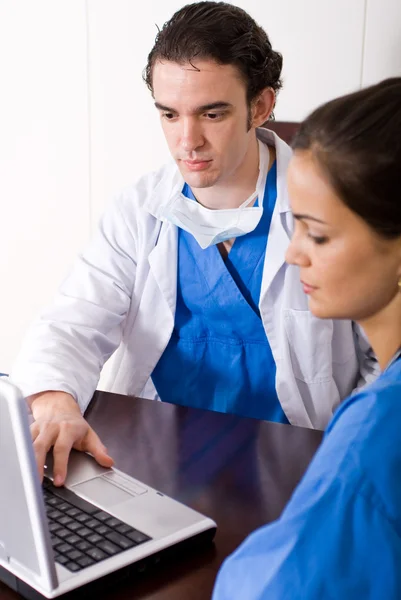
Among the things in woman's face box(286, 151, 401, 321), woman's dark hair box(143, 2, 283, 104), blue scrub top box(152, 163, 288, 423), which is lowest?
blue scrub top box(152, 163, 288, 423)

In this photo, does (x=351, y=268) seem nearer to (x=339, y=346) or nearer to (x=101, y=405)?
(x=101, y=405)

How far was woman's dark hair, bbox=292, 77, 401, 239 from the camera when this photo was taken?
0.85m

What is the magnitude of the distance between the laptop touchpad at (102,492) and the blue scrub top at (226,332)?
64cm

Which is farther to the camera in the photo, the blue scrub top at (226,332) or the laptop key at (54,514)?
the blue scrub top at (226,332)

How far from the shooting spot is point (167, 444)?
1.28 meters

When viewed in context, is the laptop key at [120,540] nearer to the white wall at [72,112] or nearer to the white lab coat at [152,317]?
the white lab coat at [152,317]

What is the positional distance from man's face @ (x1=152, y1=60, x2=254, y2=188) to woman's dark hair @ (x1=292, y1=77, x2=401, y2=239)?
74 centimetres

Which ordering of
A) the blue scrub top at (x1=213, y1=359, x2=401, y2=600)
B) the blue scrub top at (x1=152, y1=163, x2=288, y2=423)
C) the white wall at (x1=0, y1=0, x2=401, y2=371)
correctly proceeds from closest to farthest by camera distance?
the blue scrub top at (x1=213, y1=359, x2=401, y2=600) < the blue scrub top at (x1=152, y1=163, x2=288, y2=423) < the white wall at (x1=0, y1=0, x2=401, y2=371)

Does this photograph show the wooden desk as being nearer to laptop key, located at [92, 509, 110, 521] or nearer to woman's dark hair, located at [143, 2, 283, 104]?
laptop key, located at [92, 509, 110, 521]

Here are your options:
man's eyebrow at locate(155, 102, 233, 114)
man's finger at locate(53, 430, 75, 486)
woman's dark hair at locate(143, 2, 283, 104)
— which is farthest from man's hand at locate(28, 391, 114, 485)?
woman's dark hair at locate(143, 2, 283, 104)

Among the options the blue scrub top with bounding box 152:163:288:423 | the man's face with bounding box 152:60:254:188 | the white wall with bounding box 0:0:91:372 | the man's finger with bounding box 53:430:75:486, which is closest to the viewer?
the man's finger with bounding box 53:430:75:486

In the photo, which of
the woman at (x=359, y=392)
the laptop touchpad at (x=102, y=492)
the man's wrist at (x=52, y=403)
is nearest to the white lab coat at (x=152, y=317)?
the man's wrist at (x=52, y=403)

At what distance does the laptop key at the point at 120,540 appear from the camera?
0.93 meters

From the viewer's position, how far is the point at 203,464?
1208 millimetres
